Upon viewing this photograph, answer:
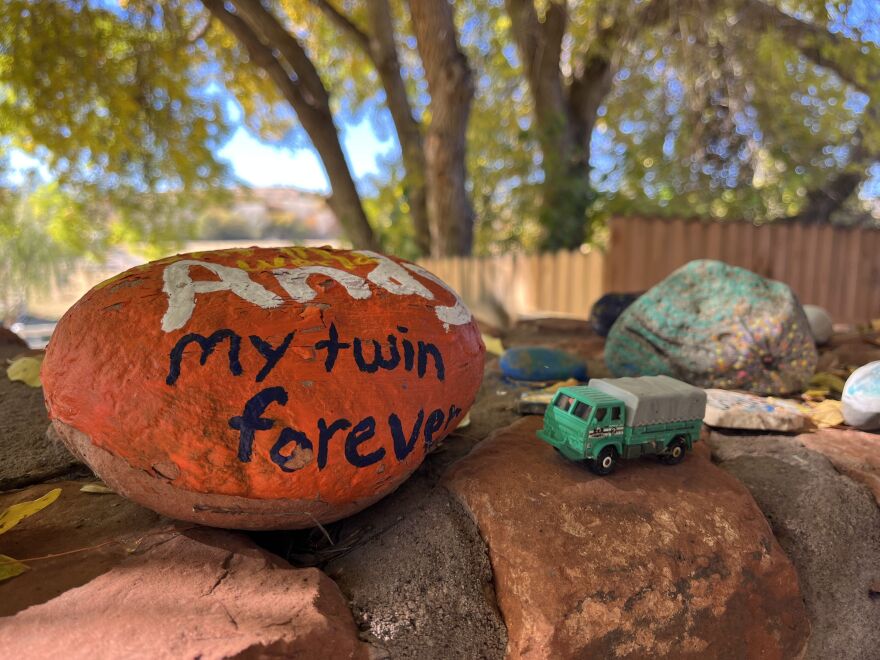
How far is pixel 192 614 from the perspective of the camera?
1151 millimetres

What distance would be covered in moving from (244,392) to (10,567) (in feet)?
2.14

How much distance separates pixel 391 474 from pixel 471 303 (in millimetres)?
5522

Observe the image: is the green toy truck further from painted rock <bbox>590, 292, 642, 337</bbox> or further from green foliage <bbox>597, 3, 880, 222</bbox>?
green foliage <bbox>597, 3, 880, 222</bbox>

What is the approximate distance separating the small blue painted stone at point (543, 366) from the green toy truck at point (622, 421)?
1.01 meters

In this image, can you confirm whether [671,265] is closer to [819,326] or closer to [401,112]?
[819,326]

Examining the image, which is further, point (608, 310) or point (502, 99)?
point (502, 99)

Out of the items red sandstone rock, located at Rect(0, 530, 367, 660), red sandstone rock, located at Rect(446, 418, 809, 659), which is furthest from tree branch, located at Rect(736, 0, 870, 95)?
red sandstone rock, located at Rect(0, 530, 367, 660)

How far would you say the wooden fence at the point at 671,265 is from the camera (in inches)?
205

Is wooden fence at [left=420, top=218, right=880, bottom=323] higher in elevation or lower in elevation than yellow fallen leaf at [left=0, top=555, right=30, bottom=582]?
higher

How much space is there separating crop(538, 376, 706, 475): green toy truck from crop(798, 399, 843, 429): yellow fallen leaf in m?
0.87

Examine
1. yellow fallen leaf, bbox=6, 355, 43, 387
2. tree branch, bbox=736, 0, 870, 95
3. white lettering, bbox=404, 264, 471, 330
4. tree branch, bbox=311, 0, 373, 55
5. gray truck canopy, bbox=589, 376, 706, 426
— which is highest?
tree branch, bbox=311, 0, 373, 55

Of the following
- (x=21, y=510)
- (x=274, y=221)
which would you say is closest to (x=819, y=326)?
(x=21, y=510)

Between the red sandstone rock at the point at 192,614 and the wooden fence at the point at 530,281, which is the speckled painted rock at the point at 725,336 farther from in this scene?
the wooden fence at the point at 530,281

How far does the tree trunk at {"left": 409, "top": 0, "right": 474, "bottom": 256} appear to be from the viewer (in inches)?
199
